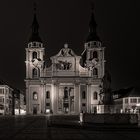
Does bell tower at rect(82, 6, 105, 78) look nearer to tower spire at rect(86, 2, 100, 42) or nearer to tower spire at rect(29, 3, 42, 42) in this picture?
tower spire at rect(86, 2, 100, 42)

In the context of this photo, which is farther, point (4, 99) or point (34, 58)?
point (4, 99)

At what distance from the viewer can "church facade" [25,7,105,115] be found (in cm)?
11462

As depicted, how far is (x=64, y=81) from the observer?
11519cm

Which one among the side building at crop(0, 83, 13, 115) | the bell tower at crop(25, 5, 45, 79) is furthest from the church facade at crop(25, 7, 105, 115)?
the side building at crop(0, 83, 13, 115)

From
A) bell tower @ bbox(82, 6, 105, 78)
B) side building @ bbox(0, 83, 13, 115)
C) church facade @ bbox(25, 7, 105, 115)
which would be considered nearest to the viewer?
church facade @ bbox(25, 7, 105, 115)

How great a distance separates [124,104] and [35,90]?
2827 cm

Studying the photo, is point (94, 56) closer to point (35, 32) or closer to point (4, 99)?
point (35, 32)

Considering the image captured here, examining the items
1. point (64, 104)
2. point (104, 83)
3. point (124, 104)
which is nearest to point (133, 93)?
point (124, 104)

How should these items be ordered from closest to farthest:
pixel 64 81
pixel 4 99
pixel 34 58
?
pixel 64 81, pixel 34 58, pixel 4 99

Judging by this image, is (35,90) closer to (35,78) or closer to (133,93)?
(35,78)

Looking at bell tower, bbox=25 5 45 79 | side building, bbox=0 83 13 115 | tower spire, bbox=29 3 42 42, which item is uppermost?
tower spire, bbox=29 3 42 42

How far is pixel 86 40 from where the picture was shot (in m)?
121

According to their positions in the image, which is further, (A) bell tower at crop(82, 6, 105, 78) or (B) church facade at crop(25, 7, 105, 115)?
(A) bell tower at crop(82, 6, 105, 78)

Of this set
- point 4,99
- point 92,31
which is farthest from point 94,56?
point 4,99
